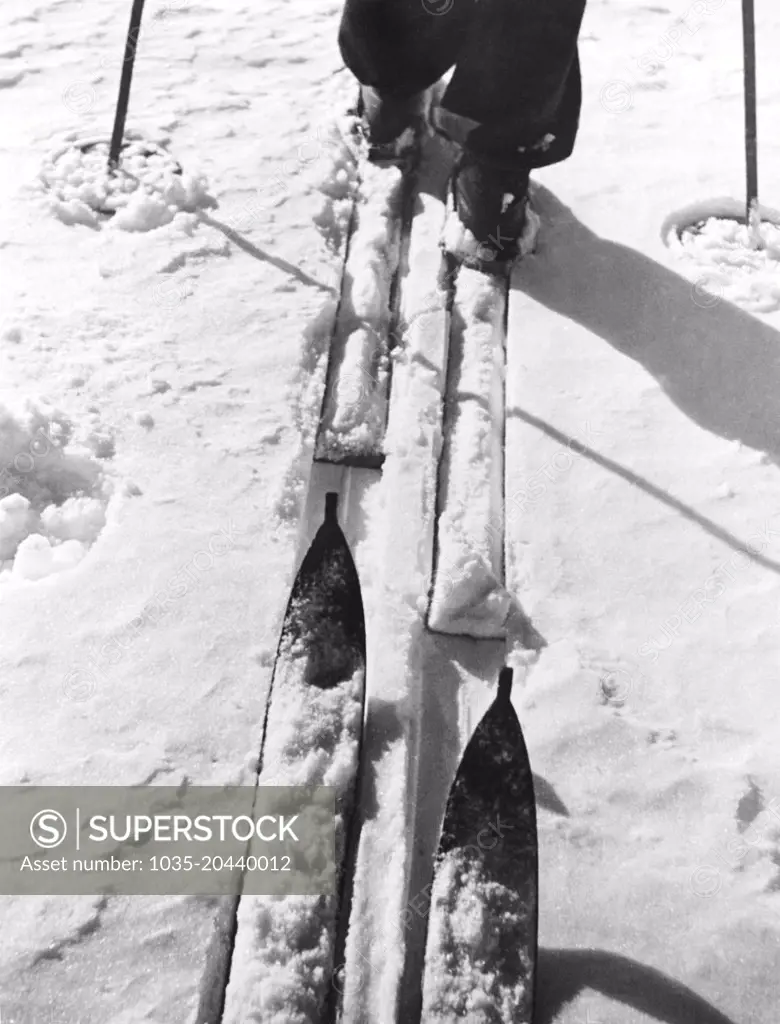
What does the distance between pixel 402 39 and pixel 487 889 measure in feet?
7.44

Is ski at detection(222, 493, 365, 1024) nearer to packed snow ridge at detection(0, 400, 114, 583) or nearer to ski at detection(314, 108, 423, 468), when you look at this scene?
ski at detection(314, 108, 423, 468)

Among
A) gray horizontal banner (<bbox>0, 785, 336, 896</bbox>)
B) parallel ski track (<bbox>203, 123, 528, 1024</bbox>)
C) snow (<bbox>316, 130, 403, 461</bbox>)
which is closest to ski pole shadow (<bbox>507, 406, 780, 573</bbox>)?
parallel ski track (<bbox>203, 123, 528, 1024</bbox>)

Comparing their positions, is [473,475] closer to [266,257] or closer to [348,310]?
[348,310]

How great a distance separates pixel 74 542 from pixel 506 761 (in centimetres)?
100

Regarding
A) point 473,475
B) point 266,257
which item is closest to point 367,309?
point 266,257

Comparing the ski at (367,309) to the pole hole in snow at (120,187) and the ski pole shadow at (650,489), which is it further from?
the pole hole in snow at (120,187)

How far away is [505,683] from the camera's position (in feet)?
4.73

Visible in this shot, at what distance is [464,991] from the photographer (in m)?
1.27

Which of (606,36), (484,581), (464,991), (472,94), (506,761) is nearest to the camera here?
(464,991)

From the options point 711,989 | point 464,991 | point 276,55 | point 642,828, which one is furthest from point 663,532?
point 276,55

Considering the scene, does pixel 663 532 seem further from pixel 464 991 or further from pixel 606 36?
pixel 606 36

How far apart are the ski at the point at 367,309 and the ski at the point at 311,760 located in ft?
1.41

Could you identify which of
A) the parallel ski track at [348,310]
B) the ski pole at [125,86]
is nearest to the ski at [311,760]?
the parallel ski track at [348,310]

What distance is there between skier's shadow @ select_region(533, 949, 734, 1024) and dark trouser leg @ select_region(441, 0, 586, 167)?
189 centimetres
